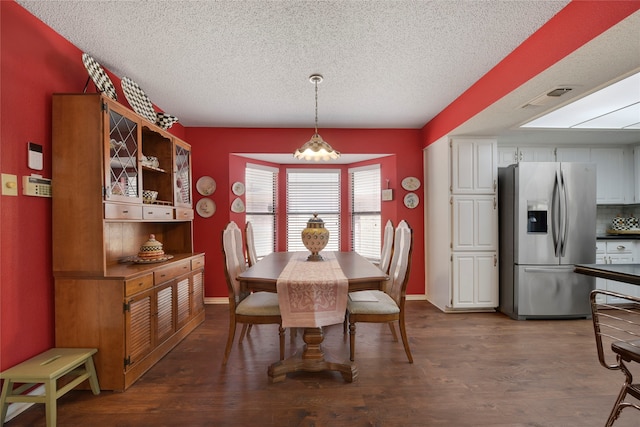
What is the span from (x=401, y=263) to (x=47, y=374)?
8.21 ft

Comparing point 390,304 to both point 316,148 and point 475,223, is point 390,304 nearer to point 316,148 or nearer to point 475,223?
point 316,148

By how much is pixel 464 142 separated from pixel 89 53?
3.89 m

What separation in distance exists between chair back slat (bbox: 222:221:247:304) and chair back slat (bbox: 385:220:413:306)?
4.09ft

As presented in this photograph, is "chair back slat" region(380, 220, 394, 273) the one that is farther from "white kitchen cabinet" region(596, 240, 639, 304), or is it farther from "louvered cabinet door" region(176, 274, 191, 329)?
"white kitchen cabinet" region(596, 240, 639, 304)

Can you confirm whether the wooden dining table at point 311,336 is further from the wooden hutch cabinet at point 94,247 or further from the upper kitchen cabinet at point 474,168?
the upper kitchen cabinet at point 474,168

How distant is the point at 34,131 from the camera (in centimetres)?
193

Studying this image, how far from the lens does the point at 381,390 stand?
6.72 feet

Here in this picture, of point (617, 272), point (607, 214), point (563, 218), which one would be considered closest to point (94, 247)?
point (617, 272)

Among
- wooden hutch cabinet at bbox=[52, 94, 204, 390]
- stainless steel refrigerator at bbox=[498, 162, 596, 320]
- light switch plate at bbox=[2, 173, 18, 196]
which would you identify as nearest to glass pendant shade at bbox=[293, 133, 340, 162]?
wooden hutch cabinet at bbox=[52, 94, 204, 390]

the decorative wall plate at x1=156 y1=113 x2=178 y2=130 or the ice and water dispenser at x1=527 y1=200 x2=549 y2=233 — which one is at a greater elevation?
the decorative wall plate at x1=156 y1=113 x2=178 y2=130

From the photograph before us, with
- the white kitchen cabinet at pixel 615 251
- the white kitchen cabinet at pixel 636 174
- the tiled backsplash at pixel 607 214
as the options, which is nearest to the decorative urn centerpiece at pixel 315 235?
the white kitchen cabinet at pixel 615 251

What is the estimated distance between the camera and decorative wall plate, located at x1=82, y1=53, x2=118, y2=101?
7.14ft

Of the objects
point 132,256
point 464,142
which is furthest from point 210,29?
point 464,142

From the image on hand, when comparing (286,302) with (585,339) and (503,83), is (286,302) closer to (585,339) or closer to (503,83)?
(503,83)
